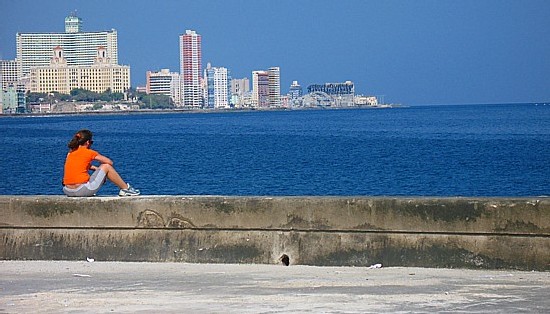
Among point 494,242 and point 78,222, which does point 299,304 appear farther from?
point 78,222

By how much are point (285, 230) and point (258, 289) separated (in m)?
1.45

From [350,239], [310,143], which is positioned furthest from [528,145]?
[350,239]

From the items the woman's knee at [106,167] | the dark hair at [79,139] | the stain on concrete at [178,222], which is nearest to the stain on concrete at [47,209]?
the woman's knee at [106,167]

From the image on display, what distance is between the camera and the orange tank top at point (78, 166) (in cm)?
1235

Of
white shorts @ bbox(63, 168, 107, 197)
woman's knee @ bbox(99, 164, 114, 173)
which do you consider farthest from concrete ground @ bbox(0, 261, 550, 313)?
woman's knee @ bbox(99, 164, 114, 173)

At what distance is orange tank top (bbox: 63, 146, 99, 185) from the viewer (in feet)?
40.5

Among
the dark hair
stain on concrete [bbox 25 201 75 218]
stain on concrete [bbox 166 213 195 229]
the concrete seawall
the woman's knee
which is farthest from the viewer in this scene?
the dark hair

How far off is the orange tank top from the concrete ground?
3.76ft

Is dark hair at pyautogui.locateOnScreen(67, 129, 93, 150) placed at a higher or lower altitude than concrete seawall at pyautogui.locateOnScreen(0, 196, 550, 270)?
higher

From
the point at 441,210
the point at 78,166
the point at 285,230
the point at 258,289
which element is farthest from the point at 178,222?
the point at 441,210

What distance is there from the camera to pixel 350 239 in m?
11.1

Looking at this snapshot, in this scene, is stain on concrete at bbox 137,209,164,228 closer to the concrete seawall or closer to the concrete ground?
the concrete seawall

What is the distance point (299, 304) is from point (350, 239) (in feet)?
6.96

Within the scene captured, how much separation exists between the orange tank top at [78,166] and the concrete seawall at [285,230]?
53 cm
